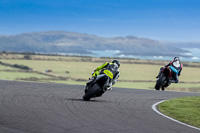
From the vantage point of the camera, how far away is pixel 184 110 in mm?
15055

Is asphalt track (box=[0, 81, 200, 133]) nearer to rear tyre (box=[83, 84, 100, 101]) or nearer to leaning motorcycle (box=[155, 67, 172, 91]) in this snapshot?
rear tyre (box=[83, 84, 100, 101])

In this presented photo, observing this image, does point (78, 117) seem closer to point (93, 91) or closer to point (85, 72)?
point (93, 91)

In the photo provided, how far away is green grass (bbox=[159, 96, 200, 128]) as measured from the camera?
1256cm

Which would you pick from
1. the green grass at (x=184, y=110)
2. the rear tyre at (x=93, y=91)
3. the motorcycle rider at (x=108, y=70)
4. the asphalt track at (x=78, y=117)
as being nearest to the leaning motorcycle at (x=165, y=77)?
the green grass at (x=184, y=110)

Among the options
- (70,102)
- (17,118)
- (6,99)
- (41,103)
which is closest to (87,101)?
(70,102)

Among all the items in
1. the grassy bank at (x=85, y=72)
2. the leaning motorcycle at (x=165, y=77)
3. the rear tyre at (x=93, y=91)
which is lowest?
the grassy bank at (x=85, y=72)

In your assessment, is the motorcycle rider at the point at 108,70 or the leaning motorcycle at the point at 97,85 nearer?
the leaning motorcycle at the point at 97,85

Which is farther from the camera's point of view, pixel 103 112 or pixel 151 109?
pixel 151 109

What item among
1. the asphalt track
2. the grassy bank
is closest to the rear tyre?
the asphalt track

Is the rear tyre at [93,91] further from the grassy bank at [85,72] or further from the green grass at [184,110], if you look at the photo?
the grassy bank at [85,72]

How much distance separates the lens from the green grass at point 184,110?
495 inches

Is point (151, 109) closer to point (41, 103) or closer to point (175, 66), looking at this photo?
point (41, 103)

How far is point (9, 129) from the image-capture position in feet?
30.8

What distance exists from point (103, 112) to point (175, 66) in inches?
371
